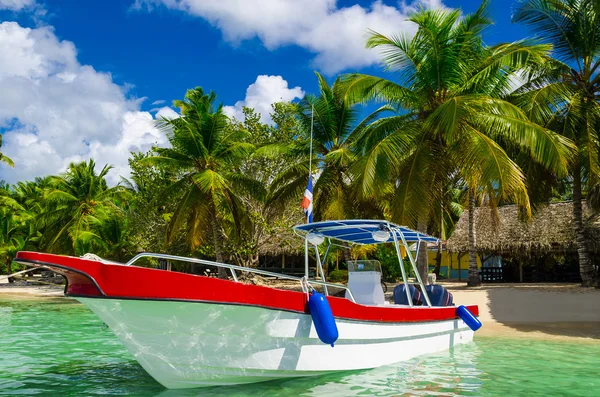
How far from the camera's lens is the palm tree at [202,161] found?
67.2 feet

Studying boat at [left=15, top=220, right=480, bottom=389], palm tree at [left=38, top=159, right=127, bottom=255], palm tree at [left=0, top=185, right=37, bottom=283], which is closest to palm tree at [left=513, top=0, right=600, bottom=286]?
boat at [left=15, top=220, right=480, bottom=389]

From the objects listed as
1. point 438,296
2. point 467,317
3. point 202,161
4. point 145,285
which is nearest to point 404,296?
point 438,296

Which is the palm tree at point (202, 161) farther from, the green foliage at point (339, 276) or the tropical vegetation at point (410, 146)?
the green foliage at point (339, 276)

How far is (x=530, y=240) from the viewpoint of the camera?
2344cm

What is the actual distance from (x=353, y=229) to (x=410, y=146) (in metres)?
7.11

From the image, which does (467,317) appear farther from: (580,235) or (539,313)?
(580,235)

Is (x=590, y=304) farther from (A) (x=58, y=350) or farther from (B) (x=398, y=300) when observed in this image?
(A) (x=58, y=350)

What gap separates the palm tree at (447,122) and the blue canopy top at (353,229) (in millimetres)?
3739

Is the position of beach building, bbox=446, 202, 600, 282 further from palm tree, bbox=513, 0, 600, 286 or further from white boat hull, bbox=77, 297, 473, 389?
white boat hull, bbox=77, 297, 473, 389

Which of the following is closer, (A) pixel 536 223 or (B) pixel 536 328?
(B) pixel 536 328

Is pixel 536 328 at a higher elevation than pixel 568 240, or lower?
lower

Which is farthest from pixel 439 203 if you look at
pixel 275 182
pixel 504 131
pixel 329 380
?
pixel 329 380

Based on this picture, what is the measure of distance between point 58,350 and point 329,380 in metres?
5.96

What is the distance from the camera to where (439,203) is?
55.4ft
